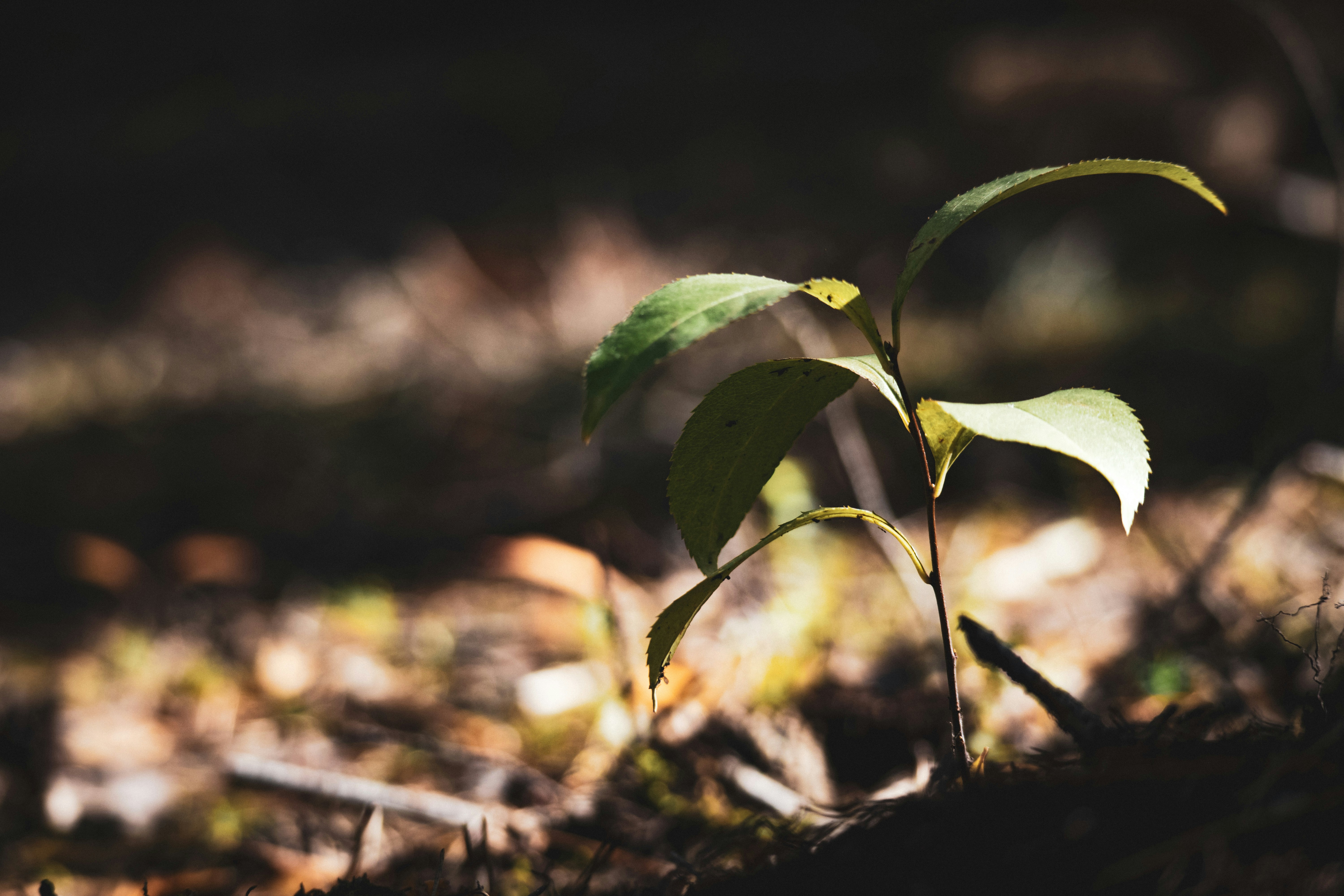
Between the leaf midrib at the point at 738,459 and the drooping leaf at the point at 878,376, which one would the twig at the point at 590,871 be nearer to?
the leaf midrib at the point at 738,459

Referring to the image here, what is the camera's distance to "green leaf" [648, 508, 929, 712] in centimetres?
56

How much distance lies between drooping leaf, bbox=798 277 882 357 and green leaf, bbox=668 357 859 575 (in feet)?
0.12

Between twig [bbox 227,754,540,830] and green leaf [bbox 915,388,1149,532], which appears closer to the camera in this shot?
green leaf [bbox 915,388,1149,532]

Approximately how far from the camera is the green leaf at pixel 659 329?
43cm

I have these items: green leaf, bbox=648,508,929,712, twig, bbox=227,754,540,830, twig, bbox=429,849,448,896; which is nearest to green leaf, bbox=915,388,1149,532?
green leaf, bbox=648,508,929,712

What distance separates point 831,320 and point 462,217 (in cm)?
362

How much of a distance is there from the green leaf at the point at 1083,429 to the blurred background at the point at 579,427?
1.22ft

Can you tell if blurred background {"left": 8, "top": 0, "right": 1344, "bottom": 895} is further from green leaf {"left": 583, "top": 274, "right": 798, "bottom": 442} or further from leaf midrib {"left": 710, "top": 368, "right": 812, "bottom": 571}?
green leaf {"left": 583, "top": 274, "right": 798, "bottom": 442}

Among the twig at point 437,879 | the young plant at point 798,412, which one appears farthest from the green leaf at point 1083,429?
the twig at point 437,879

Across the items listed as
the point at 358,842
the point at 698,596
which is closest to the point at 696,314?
the point at 698,596

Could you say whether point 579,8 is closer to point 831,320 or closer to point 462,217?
point 462,217

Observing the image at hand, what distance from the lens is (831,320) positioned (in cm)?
301

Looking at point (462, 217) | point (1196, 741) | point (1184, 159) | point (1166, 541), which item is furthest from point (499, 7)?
point (1196, 741)

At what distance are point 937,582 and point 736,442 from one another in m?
0.20
